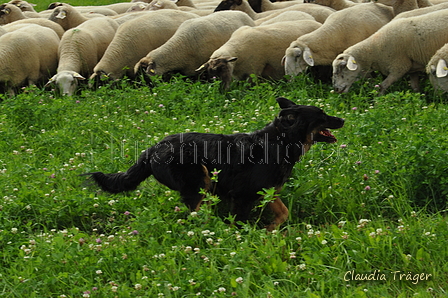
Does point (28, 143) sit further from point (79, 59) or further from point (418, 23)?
point (418, 23)

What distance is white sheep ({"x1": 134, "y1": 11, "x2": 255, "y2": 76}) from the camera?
9.45m

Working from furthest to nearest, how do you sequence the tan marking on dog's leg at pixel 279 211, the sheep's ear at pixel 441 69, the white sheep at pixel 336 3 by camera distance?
1. the white sheep at pixel 336 3
2. the sheep's ear at pixel 441 69
3. the tan marking on dog's leg at pixel 279 211

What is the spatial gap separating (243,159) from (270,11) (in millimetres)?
8539

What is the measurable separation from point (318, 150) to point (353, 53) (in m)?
2.99

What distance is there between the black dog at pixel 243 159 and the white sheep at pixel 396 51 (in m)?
3.57

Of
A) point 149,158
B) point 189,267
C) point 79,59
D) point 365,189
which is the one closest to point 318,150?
point 365,189

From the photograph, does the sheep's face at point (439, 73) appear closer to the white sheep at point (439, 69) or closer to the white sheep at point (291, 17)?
the white sheep at point (439, 69)

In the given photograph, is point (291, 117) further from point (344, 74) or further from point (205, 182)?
point (344, 74)

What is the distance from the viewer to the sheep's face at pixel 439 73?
23.0ft

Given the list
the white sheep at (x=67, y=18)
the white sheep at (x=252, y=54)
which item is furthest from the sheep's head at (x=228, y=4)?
the white sheep at (x=67, y=18)

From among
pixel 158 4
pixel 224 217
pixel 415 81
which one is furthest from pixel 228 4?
pixel 224 217

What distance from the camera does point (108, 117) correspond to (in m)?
7.31

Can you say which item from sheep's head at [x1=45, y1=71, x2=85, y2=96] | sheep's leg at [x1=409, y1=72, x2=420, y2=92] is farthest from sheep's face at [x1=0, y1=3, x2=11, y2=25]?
sheep's leg at [x1=409, y1=72, x2=420, y2=92]

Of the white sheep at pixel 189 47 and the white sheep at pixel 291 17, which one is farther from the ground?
the white sheep at pixel 291 17
